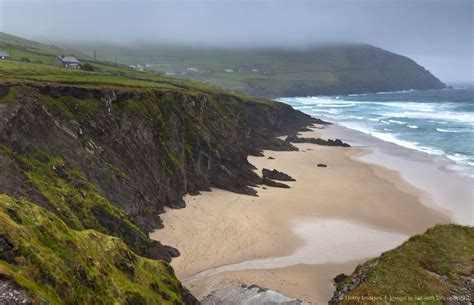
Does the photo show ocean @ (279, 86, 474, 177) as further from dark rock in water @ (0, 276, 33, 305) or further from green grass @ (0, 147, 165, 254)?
dark rock in water @ (0, 276, 33, 305)

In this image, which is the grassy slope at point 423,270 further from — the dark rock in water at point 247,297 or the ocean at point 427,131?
the ocean at point 427,131

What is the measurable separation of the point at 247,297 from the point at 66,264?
12445 mm

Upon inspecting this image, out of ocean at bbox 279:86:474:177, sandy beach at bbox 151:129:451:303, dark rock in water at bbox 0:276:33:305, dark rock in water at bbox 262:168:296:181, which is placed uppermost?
dark rock in water at bbox 0:276:33:305

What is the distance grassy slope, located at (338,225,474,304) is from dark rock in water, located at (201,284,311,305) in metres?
4.39

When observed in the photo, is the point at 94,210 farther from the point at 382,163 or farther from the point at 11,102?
the point at 382,163

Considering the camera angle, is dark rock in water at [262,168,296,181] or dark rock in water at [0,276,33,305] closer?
dark rock in water at [0,276,33,305]

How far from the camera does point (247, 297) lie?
78.7 feet

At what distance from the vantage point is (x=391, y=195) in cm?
4934

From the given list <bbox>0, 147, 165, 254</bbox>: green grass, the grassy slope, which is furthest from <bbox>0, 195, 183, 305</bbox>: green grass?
the grassy slope

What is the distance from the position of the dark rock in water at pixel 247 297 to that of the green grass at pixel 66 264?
4571 millimetres

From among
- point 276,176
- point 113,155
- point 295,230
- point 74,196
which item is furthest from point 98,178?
point 276,176

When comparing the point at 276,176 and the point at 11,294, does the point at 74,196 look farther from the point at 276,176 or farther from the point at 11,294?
the point at 276,176

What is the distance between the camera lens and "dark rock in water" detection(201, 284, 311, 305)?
2341 centimetres

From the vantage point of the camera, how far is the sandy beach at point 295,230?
94.1ft
